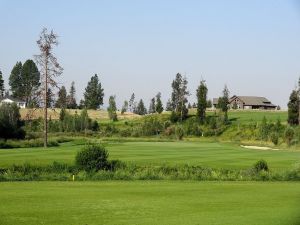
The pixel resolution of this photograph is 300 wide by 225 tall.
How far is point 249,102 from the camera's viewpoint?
6978 inches

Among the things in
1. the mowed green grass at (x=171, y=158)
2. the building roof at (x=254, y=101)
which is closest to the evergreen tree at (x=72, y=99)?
the building roof at (x=254, y=101)

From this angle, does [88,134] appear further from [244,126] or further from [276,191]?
[276,191]

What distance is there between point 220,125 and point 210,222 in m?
95.2

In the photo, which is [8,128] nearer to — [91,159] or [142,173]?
[91,159]

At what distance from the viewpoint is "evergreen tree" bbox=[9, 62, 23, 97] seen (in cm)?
16688

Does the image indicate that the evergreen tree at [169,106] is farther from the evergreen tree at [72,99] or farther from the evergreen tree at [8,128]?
the evergreen tree at [8,128]

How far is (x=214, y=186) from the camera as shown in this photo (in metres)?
33.7

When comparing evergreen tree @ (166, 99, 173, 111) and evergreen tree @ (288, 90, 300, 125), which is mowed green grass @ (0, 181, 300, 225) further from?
evergreen tree @ (166, 99, 173, 111)

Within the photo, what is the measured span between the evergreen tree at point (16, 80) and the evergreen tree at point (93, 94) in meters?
22.3

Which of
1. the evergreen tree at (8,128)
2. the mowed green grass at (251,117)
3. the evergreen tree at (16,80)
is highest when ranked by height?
the evergreen tree at (16,80)

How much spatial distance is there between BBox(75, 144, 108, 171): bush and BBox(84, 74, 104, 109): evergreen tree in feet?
448

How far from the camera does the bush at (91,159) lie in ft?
133

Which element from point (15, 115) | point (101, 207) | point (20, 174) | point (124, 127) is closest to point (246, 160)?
point (20, 174)

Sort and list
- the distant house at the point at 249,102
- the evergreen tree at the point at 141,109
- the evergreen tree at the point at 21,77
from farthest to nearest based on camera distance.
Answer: the evergreen tree at the point at 141,109 → the distant house at the point at 249,102 → the evergreen tree at the point at 21,77
